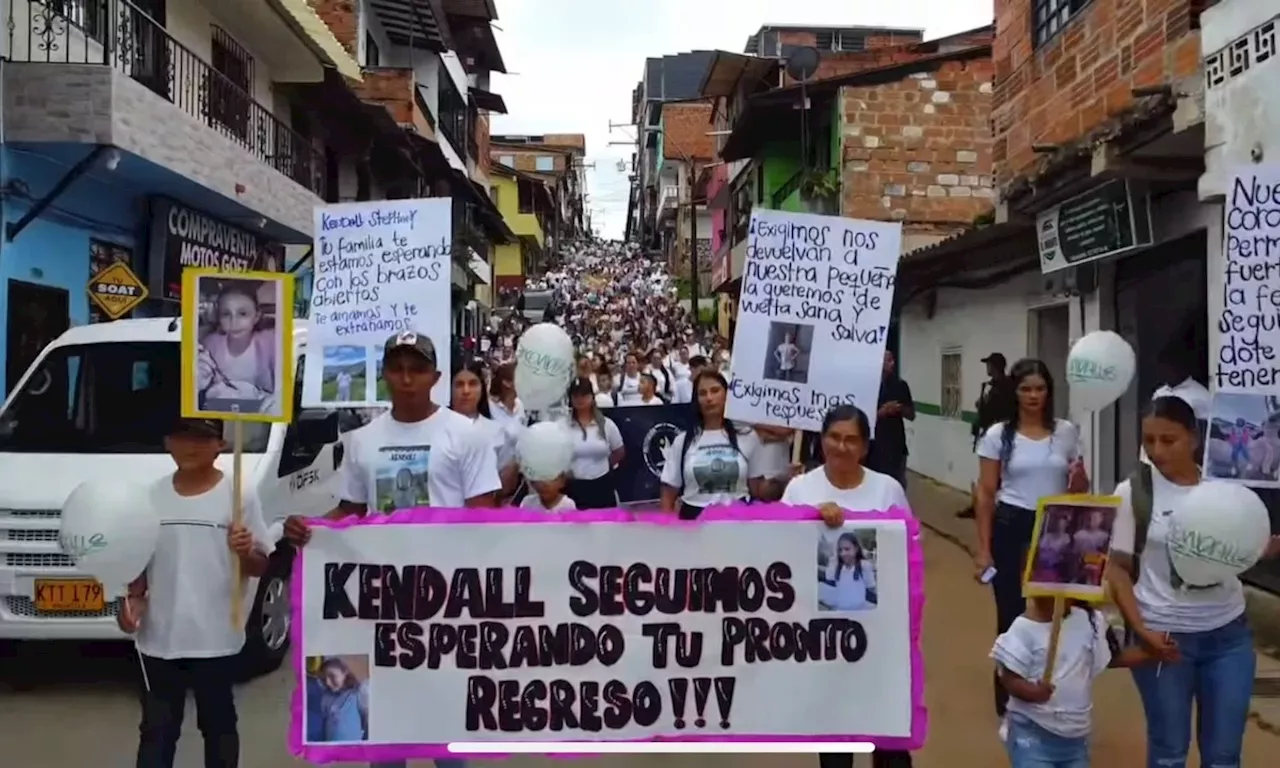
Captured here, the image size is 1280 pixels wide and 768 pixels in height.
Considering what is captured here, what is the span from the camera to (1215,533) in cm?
380

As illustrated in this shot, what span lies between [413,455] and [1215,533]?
2.65m

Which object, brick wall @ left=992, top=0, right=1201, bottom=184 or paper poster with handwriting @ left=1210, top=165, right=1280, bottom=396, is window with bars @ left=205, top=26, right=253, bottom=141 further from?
paper poster with handwriting @ left=1210, top=165, right=1280, bottom=396

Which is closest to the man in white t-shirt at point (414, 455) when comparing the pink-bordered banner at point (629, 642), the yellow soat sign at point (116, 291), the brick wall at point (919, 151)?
the pink-bordered banner at point (629, 642)

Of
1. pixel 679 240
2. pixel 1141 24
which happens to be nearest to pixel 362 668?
pixel 1141 24

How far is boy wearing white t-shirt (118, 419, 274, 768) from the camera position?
Result: 165 inches

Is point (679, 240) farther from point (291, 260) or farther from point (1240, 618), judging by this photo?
point (1240, 618)

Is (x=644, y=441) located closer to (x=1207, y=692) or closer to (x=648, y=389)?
(x=1207, y=692)

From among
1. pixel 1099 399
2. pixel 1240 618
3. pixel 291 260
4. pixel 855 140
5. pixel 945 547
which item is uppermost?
pixel 855 140

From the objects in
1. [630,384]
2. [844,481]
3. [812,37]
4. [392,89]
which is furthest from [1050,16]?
[812,37]

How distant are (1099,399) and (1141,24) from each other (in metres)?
4.90

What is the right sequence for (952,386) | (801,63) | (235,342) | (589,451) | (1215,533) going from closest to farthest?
1. (1215,533)
2. (235,342)
3. (589,451)
4. (952,386)
5. (801,63)

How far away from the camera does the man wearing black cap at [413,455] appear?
4.41 m

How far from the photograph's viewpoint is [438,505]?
14.5ft

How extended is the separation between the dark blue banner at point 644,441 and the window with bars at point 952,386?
8.04 metres
